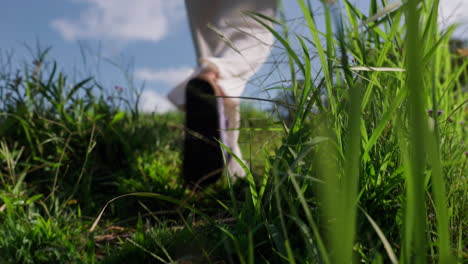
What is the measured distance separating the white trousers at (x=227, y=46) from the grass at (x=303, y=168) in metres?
0.44

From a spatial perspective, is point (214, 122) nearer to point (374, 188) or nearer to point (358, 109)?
point (374, 188)

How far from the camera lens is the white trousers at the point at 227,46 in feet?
7.79

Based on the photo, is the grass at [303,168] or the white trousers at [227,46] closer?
the grass at [303,168]

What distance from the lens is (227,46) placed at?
247 centimetres

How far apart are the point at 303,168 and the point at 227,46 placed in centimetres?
159

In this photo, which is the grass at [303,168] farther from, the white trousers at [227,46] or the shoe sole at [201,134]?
the white trousers at [227,46]

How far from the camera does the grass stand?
1.89 feet

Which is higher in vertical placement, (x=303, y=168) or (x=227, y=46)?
(x=227, y=46)

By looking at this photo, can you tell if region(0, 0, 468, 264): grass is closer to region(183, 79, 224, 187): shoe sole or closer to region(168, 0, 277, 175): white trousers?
region(183, 79, 224, 187): shoe sole

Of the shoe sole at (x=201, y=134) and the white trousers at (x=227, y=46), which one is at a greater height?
the white trousers at (x=227, y=46)

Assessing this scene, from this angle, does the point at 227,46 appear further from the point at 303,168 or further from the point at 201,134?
the point at 303,168

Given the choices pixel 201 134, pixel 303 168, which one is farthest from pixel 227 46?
pixel 303 168

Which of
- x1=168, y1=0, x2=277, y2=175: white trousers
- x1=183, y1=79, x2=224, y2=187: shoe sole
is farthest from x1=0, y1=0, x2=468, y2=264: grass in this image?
x1=168, y1=0, x2=277, y2=175: white trousers

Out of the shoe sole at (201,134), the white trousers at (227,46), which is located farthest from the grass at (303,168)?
the white trousers at (227,46)
